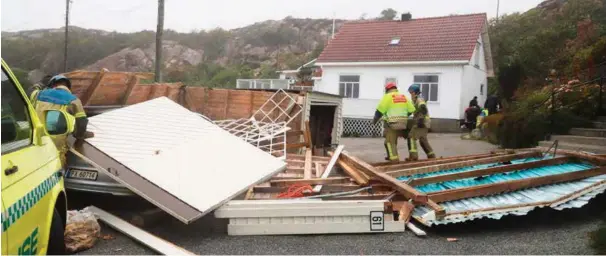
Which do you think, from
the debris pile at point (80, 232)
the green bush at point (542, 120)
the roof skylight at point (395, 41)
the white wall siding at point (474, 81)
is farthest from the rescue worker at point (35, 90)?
the roof skylight at point (395, 41)

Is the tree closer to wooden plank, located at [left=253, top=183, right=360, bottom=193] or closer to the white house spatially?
the white house

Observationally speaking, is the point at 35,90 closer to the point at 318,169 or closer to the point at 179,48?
the point at 318,169

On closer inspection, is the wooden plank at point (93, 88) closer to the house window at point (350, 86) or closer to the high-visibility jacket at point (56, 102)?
the high-visibility jacket at point (56, 102)

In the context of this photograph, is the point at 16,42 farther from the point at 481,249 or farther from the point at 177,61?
the point at 481,249

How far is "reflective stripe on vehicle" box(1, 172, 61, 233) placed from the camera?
249cm

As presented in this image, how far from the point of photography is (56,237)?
3.77 metres

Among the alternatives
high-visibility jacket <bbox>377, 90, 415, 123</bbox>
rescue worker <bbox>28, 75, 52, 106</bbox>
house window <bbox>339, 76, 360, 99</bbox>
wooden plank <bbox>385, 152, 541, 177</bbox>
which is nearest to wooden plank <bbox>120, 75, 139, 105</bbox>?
rescue worker <bbox>28, 75, 52, 106</bbox>

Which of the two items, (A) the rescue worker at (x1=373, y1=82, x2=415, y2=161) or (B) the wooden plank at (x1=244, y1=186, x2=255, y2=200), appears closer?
(B) the wooden plank at (x1=244, y1=186, x2=255, y2=200)

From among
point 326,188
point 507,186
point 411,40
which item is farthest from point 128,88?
point 411,40

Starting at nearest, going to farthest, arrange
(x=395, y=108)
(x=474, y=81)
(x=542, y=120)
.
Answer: (x=395, y=108), (x=542, y=120), (x=474, y=81)

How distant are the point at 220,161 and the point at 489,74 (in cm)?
2391

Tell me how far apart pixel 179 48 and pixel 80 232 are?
59.3m

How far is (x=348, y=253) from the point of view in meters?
4.79

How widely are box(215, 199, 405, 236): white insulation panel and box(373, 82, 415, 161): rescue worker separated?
12.7 ft
